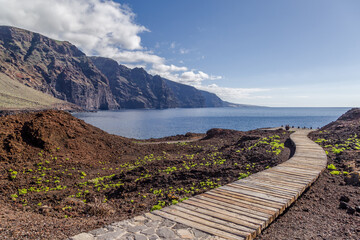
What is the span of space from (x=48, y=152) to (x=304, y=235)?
47.4 ft

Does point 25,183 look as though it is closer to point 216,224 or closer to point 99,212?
point 99,212

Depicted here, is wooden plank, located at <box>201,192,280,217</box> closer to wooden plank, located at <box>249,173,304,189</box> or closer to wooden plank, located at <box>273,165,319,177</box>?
wooden plank, located at <box>249,173,304,189</box>

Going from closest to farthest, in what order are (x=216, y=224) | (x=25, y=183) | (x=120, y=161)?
(x=216, y=224) → (x=25, y=183) → (x=120, y=161)

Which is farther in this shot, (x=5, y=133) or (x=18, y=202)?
(x=5, y=133)

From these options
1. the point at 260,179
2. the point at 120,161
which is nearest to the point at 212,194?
the point at 260,179

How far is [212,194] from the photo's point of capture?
20.3 ft

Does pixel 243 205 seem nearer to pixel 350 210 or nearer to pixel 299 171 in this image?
pixel 350 210

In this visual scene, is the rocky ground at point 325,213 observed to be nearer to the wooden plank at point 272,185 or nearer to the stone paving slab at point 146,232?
the wooden plank at point 272,185

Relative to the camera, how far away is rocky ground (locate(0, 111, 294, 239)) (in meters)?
6.12

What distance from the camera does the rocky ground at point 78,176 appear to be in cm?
612

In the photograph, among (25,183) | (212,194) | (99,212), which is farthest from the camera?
(25,183)

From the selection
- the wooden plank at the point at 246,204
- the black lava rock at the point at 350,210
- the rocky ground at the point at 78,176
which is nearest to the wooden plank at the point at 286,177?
the black lava rock at the point at 350,210

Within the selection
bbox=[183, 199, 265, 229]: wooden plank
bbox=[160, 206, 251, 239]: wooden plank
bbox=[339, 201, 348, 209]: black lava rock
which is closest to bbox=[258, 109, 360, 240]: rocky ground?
bbox=[339, 201, 348, 209]: black lava rock

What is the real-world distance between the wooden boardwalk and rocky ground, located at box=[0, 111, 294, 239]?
5.00 feet
